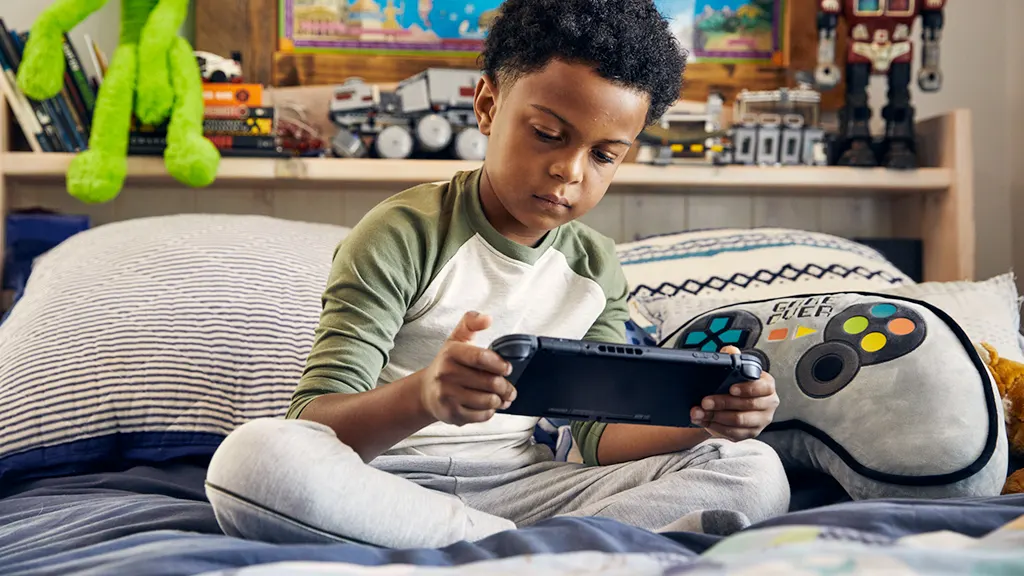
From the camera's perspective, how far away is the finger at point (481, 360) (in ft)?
2.32

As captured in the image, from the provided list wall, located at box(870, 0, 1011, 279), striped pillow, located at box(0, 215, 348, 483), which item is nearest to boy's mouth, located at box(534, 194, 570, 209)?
striped pillow, located at box(0, 215, 348, 483)

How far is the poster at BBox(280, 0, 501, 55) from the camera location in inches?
75.0

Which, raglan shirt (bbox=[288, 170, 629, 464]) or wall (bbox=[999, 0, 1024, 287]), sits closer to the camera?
raglan shirt (bbox=[288, 170, 629, 464])

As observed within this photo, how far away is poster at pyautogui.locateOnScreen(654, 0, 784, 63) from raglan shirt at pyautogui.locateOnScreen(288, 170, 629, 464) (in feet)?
3.26

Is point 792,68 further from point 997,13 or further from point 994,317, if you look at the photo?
point 994,317

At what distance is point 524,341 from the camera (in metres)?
0.71

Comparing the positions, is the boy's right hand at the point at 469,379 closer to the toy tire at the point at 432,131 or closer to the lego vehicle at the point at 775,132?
the toy tire at the point at 432,131

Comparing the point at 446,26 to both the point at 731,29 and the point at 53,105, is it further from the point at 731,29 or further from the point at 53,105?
the point at 53,105

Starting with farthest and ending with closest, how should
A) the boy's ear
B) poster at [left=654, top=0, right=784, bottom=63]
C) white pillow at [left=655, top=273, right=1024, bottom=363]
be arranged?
poster at [left=654, top=0, right=784, bottom=63], white pillow at [left=655, top=273, right=1024, bottom=363], the boy's ear

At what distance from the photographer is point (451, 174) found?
173cm

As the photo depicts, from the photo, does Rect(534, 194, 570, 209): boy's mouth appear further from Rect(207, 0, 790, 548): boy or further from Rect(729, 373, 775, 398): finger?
Rect(729, 373, 775, 398): finger

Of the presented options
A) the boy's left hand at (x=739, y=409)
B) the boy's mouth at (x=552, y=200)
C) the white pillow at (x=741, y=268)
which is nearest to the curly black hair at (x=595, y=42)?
the boy's mouth at (x=552, y=200)

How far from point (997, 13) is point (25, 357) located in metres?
1.90

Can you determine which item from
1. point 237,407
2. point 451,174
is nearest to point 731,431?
point 237,407
